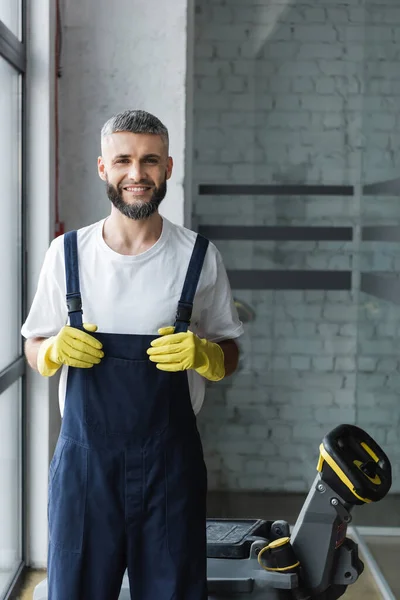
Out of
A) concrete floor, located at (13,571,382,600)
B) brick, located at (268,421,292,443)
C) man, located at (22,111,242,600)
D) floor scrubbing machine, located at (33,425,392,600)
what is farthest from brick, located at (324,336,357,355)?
man, located at (22,111,242,600)

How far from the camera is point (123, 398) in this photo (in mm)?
1898

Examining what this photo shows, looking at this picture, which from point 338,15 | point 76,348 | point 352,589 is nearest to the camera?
point 76,348

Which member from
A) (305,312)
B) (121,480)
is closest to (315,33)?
(305,312)

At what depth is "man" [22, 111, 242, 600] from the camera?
189 centimetres

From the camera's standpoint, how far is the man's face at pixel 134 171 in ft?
6.42

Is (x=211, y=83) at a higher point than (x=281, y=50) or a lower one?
lower

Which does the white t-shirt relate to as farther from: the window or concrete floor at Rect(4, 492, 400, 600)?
concrete floor at Rect(4, 492, 400, 600)

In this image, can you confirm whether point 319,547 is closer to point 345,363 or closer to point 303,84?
point 345,363

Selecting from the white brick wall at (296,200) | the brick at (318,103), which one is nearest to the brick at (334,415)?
the white brick wall at (296,200)

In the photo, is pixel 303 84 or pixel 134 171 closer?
pixel 134 171

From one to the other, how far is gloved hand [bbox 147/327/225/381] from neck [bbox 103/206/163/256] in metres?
0.25

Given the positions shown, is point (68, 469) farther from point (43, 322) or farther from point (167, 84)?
point (167, 84)

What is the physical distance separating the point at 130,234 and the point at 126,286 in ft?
0.48

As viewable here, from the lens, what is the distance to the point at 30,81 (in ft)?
9.61
